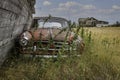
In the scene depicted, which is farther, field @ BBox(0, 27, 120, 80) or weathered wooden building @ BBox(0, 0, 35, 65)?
field @ BBox(0, 27, 120, 80)

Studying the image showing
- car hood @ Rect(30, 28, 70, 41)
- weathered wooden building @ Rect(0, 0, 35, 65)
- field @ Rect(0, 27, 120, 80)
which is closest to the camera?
weathered wooden building @ Rect(0, 0, 35, 65)

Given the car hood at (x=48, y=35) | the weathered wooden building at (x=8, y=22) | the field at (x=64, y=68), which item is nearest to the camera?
the weathered wooden building at (x=8, y=22)

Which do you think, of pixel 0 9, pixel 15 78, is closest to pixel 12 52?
pixel 15 78

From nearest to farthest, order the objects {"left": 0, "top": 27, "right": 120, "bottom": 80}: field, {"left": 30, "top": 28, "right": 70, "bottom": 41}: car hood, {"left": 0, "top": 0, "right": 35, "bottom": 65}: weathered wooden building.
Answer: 1. {"left": 0, "top": 0, "right": 35, "bottom": 65}: weathered wooden building
2. {"left": 0, "top": 27, "right": 120, "bottom": 80}: field
3. {"left": 30, "top": 28, "right": 70, "bottom": 41}: car hood

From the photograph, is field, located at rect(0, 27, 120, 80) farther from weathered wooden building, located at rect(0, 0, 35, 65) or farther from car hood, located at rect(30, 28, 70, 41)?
car hood, located at rect(30, 28, 70, 41)

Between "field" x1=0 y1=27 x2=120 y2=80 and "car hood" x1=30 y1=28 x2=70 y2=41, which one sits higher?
"car hood" x1=30 y1=28 x2=70 y2=41

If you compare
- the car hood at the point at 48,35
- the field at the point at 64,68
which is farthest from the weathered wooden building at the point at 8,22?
the car hood at the point at 48,35

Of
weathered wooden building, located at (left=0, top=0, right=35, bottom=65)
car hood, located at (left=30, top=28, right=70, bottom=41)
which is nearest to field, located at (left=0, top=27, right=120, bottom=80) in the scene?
weathered wooden building, located at (left=0, top=0, right=35, bottom=65)

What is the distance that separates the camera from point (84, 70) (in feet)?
21.0

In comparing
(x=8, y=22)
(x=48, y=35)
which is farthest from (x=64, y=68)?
(x=48, y=35)

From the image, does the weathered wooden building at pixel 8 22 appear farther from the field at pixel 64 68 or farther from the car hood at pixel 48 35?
the car hood at pixel 48 35

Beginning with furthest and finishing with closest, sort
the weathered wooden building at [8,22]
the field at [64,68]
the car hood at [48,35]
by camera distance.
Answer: the car hood at [48,35]
the field at [64,68]
the weathered wooden building at [8,22]

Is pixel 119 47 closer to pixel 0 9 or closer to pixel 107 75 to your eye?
pixel 107 75

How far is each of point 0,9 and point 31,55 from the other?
2845 mm
